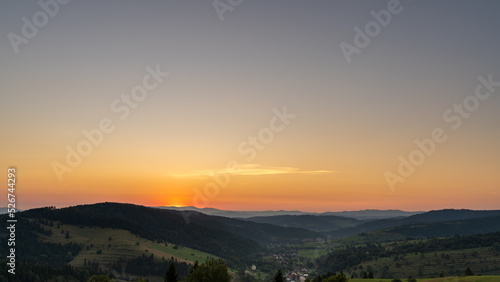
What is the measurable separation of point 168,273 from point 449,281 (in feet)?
295

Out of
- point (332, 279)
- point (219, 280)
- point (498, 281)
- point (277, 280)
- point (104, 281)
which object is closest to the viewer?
point (498, 281)

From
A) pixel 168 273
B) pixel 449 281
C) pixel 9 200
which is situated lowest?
pixel 449 281

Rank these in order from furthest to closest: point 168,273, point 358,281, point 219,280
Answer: point 358,281, point 219,280, point 168,273

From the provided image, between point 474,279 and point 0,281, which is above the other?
point 474,279

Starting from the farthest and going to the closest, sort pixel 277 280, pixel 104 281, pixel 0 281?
pixel 0 281 < pixel 104 281 < pixel 277 280

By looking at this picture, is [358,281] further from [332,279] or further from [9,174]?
[9,174]

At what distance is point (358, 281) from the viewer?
16962 centimetres

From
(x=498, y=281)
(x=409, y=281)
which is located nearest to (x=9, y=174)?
(x=498, y=281)

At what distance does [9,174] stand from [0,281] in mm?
151811

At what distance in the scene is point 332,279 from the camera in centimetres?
11869

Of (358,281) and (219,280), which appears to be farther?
(358,281)

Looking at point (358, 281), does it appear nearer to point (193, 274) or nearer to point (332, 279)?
point (332, 279)

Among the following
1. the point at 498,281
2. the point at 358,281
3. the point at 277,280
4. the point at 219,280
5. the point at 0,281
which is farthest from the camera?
the point at 0,281

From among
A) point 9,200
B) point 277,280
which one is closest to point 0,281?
point 9,200
